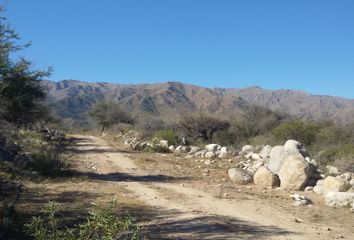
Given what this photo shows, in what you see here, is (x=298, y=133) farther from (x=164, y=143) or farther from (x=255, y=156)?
(x=255, y=156)

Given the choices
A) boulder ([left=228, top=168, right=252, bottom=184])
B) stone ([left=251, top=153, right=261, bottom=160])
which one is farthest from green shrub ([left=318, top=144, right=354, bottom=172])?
boulder ([left=228, top=168, right=252, bottom=184])

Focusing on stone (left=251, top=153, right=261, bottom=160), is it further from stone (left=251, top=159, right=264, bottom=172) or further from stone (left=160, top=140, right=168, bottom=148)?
stone (left=160, top=140, right=168, bottom=148)

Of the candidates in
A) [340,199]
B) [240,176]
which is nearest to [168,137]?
[240,176]

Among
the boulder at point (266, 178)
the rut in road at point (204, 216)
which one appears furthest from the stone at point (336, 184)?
the rut in road at point (204, 216)

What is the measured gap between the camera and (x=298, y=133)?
25.6 metres

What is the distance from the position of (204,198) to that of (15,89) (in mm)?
6729

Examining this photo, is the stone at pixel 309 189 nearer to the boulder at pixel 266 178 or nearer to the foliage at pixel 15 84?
the boulder at pixel 266 178

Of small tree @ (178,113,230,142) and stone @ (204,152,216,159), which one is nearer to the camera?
stone @ (204,152,216,159)

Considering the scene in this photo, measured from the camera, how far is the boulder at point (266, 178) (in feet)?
47.2

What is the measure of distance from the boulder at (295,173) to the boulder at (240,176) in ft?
3.59

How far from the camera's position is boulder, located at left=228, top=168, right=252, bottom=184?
15.2 m

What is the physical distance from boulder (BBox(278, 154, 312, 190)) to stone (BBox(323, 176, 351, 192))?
0.66 metres

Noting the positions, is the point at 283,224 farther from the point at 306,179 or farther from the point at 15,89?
the point at 15,89

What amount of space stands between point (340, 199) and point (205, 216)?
3.80 meters
